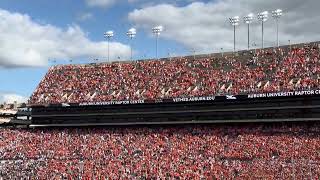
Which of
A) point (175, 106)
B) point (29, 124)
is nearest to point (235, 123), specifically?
point (175, 106)

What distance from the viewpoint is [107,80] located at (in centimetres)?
6431

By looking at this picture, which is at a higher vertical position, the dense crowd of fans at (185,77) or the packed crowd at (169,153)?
the dense crowd of fans at (185,77)

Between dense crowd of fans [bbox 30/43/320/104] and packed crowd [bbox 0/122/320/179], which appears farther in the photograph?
dense crowd of fans [bbox 30/43/320/104]

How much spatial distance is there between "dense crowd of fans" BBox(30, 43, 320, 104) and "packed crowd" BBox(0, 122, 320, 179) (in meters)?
3.51

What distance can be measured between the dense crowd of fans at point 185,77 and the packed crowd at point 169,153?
3.51 meters

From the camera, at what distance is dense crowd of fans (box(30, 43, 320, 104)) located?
51.8 metres

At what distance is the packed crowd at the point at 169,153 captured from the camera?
44.2m

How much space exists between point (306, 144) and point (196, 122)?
1247 centimetres

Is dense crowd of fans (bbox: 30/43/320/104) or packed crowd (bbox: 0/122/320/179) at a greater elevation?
dense crowd of fans (bbox: 30/43/320/104)

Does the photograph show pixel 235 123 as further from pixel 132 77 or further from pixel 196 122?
pixel 132 77

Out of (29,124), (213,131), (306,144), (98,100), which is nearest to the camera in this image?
(306,144)

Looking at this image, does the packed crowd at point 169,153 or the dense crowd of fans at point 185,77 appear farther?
the dense crowd of fans at point 185,77

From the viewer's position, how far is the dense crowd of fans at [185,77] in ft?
170

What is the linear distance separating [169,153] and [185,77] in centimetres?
1098
